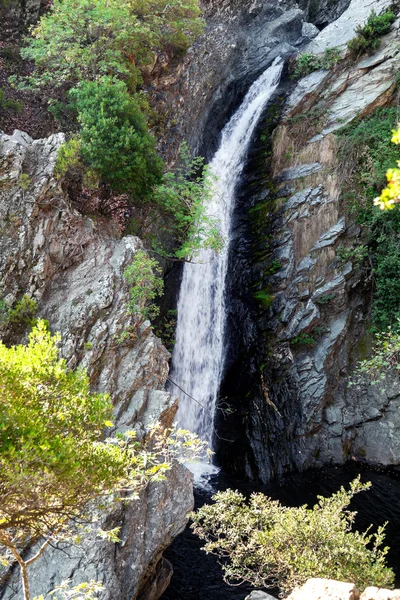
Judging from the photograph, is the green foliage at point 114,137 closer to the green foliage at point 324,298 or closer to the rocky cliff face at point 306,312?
the rocky cliff face at point 306,312

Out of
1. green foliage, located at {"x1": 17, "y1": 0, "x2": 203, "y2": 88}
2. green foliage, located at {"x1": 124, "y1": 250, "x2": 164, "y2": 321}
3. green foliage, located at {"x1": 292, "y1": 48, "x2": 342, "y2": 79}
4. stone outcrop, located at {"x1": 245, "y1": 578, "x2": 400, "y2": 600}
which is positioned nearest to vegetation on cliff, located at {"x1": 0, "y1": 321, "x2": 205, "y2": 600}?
stone outcrop, located at {"x1": 245, "y1": 578, "x2": 400, "y2": 600}

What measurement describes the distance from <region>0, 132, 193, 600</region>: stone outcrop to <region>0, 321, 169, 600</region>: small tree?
4.03 meters

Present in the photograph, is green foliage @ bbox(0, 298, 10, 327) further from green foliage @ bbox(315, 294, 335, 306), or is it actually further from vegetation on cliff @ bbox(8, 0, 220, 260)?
green foliage @ bbox(315, 294, 335, 306)

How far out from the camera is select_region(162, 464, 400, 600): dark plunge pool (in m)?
10.5

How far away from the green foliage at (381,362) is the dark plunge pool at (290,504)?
354 centimetres

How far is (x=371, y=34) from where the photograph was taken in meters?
18.8

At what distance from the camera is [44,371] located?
17.1 ft

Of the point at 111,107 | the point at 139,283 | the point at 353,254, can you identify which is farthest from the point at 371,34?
the point at 139,283

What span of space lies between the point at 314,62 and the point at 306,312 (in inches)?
456

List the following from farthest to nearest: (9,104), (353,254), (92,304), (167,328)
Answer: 1. (353,254)
2. (167,328)
3. (9,104)
4. (92,304)

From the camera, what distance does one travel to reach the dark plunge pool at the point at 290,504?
34.6ft

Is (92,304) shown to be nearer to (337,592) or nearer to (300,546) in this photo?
(300,546)

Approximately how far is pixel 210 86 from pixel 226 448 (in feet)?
51.6

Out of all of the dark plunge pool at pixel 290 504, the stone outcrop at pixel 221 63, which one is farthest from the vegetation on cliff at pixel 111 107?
the dark plunge pool at pixel 290 504
